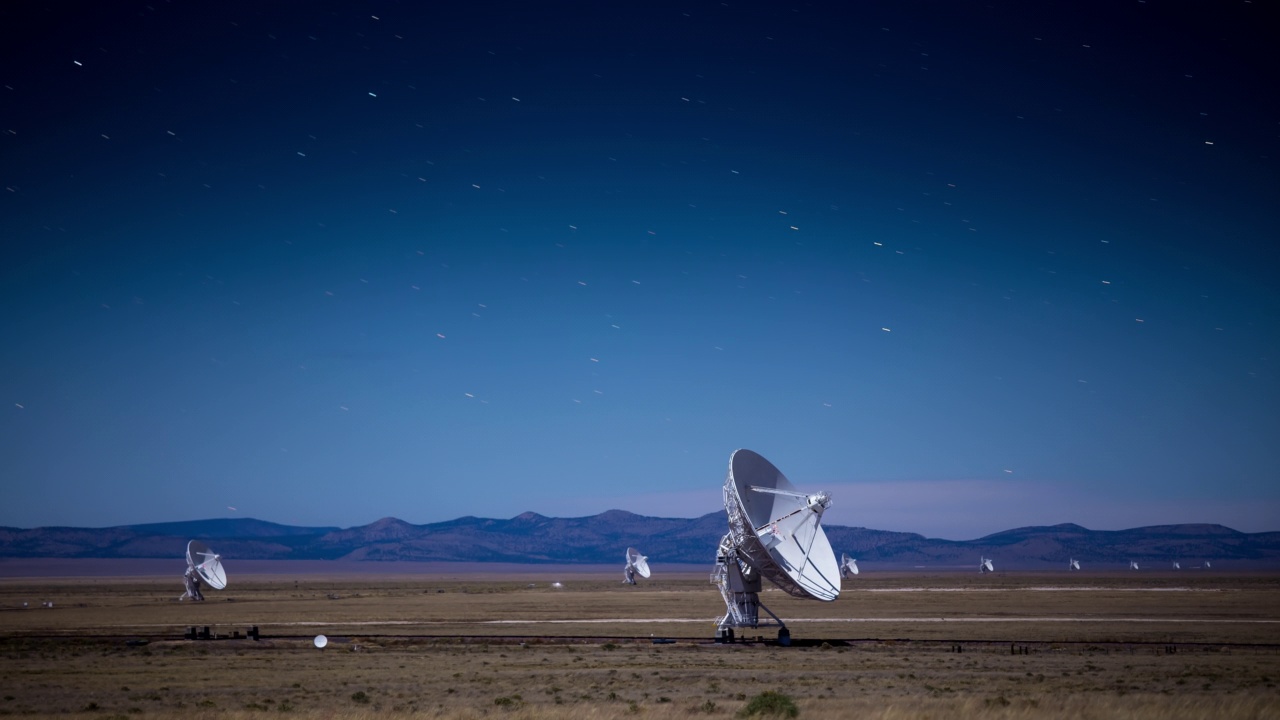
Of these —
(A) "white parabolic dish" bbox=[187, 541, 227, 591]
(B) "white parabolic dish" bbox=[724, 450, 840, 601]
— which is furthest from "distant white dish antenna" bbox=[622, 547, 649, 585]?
(B) "white parabolic dish" bbox=[724, 450, 840, 601]

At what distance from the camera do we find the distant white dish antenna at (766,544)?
43531 millimetres

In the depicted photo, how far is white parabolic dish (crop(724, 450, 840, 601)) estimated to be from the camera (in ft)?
142

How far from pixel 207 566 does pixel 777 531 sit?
225ft

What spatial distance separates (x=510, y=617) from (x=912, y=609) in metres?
27.7

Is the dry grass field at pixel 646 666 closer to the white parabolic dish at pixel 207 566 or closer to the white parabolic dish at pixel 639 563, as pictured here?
the white parabolic dish at pixel 207 566

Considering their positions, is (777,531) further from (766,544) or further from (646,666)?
(646,666)

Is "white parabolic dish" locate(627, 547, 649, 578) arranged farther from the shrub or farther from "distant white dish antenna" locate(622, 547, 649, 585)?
the shrub

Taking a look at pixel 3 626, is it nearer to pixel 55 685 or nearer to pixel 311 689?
pixel 55 685

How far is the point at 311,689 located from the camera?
32.4 metres

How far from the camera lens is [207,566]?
314ft

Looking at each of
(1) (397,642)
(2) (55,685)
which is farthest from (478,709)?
(1) (397,642)

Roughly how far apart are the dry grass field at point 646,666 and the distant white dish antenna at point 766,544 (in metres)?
2.10

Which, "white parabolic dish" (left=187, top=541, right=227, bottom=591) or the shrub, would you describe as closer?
the shrub

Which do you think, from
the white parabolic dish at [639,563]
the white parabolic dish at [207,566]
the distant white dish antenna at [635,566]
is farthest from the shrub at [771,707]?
the white parabolic dish at [639,563]
